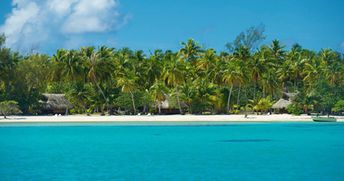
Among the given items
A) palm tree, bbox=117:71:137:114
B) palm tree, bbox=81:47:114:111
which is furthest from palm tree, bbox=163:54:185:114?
palm tree, bbox=81:47:114:111

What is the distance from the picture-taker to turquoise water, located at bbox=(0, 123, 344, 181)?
15.6 metres

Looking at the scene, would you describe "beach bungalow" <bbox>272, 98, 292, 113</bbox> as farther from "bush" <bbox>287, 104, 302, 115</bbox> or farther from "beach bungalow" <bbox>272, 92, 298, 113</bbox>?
"bush" <bbox>287, 104, 302, 115</bbox>

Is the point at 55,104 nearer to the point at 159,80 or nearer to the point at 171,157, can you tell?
the point at 159,80

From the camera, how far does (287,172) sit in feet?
52.2

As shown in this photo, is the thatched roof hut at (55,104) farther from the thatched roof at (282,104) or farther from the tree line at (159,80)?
the thatched roof at (282,104)

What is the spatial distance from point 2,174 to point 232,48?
223 feet

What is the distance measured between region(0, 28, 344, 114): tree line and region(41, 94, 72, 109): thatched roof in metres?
1.06

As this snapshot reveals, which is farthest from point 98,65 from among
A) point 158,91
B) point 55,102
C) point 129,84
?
point 158,91

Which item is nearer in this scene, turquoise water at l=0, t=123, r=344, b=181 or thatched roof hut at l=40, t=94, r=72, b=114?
turquoise water at l=0, t=123, r=344, b=181

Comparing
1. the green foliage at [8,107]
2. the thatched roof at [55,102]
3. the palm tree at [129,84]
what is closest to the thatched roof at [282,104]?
the palm tree at [129,84]

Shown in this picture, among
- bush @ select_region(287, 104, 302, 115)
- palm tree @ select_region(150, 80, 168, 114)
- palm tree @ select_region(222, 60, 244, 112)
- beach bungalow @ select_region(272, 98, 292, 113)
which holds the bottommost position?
bush @ select_region(287, 104, 302, 115)

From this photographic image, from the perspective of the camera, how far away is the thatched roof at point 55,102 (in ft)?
190

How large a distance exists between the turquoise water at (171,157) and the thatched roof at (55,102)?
27435mm

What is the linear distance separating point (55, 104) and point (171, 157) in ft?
134
